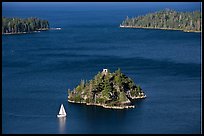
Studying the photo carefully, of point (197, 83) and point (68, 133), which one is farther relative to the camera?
point (197, 83)

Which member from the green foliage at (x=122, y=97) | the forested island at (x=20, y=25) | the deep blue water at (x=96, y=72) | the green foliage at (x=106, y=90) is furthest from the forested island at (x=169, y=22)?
the green foliage at (x=122, y=97)

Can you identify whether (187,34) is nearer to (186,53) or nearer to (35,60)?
(186,53)

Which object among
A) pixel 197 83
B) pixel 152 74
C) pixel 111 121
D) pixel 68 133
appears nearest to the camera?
pixel 68 133

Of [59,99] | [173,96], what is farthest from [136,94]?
[59,99]

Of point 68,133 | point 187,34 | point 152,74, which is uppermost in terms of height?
point 187,34

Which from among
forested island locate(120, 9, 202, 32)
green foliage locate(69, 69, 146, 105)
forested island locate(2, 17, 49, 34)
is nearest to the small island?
green foliage locate(69, 69, 146, 105)

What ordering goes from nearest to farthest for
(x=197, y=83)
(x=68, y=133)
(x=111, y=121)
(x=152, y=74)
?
(x=68, y=133) → (x=111, y=121) → (x=197, y=83) → (x=152, y=74)

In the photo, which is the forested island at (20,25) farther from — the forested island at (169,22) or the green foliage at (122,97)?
the green foliage at (122,97)
